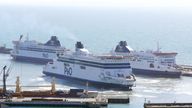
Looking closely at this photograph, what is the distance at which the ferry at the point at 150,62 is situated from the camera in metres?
76.1

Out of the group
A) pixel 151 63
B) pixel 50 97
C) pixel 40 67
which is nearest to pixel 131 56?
pixel 151 63

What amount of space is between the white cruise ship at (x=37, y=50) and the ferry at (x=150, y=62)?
10851 mm

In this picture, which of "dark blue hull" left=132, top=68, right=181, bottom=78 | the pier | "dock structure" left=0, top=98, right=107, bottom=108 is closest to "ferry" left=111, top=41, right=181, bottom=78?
"dark blue hull" left=132, top=68, right=181, bottom=78

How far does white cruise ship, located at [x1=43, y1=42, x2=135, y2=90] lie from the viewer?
6519cm

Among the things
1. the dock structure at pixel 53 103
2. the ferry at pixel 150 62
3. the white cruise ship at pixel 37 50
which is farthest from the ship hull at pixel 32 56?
the dock structure at pixel 53 103

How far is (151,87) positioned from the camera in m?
65.3

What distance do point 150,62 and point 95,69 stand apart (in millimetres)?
12442

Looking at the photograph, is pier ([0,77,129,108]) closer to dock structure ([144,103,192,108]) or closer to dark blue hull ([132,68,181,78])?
dock structure ([144,103,192,108])

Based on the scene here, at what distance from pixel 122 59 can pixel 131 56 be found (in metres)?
11.5

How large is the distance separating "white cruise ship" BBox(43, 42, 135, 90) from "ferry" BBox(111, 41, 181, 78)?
6399mm

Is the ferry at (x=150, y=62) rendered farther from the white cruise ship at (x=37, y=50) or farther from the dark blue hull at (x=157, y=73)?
the white cruise ship at (x=37, y=50)

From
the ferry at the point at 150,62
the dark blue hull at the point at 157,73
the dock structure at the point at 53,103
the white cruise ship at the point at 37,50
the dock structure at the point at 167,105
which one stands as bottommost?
the dock structure at the point at 167,105

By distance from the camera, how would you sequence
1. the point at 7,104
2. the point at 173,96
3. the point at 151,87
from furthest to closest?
the point at 151,87
the point at 173,96
the point at 7,104

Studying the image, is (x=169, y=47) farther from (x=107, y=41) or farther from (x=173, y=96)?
(x=173, y=96)
